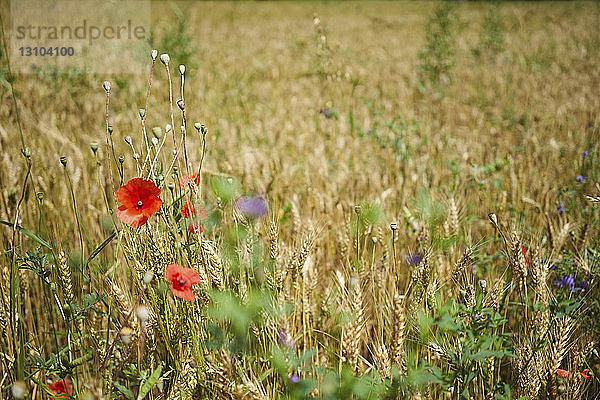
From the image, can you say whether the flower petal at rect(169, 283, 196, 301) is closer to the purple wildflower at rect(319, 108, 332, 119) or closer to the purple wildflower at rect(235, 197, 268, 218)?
the purple wildflower at rect(235, 197, 268, 218)

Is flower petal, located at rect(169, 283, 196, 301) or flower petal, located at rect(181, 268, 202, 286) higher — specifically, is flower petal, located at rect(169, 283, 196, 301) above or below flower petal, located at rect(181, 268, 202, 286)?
below

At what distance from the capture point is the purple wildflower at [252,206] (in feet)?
4.13

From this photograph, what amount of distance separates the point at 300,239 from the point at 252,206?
0.16m

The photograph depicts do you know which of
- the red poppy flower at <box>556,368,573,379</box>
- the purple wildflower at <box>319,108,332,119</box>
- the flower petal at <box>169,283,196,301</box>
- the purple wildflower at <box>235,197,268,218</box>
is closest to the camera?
the flower petal at <box>169,283,196,301</box>

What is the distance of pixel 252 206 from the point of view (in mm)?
1311

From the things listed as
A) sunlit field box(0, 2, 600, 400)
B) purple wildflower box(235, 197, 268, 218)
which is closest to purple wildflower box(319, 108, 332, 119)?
sunlit field box(0, 2, 600, 400)

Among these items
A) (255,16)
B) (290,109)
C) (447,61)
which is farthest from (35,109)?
(255,16)

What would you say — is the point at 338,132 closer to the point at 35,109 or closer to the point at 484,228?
the point at 484,228

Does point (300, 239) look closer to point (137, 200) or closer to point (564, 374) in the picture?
point (137, 200)

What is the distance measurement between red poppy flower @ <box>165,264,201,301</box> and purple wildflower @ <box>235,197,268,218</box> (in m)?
0.29

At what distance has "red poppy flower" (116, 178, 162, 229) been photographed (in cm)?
102

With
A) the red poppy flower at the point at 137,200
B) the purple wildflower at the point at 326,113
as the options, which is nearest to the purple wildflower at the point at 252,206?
the red poppy flower at the point at 137,200

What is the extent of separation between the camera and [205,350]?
0.99 meters

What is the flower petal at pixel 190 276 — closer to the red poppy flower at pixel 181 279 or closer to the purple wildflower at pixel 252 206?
the red poppy flower at pixel 181 279
